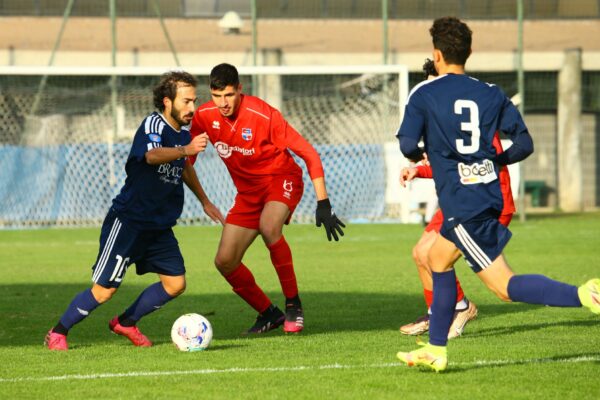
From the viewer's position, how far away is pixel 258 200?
8.73 m

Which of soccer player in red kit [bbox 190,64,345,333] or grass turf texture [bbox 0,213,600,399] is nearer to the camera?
grass turf texture [bbox 0,213,600,399]

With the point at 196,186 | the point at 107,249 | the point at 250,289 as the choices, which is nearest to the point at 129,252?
the point at 107,249

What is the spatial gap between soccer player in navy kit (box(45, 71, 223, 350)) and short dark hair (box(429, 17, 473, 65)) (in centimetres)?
209

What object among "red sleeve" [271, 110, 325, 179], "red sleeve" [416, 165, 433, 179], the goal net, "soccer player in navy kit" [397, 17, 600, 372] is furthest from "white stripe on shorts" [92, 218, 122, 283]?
the goal net

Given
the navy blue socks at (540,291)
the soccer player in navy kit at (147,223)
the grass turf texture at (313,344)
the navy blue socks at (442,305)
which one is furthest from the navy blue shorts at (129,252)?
the navy blue socks at (540,291)

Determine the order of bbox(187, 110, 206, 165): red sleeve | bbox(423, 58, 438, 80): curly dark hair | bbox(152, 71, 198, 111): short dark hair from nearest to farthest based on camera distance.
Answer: bbox(152, 71, 198, 111): short dark hair < bbox(423, 58, 438, 80): curly dark hair < bbox(187, 110, 206, 165): red sleeve

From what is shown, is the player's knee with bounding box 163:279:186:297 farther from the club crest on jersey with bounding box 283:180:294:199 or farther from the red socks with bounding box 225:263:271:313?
the club crest on jersey with bounding box 283:180:294:199

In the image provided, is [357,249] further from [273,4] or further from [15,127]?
[273,4]

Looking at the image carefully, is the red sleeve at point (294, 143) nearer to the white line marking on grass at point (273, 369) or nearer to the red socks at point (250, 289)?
the red socks at point (250, 289)

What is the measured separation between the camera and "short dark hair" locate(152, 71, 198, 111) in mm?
7758

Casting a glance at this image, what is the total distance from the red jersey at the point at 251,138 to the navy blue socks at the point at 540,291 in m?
2.75

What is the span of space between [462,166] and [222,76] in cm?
255

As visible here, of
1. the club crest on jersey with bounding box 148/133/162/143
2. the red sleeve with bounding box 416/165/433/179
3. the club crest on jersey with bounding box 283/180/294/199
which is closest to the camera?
the red sleeve with bounding box 416/165/433/179

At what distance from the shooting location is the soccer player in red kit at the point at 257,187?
8500 mm
